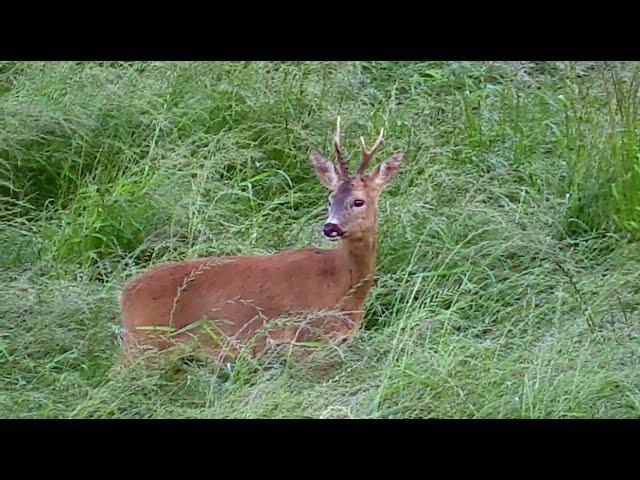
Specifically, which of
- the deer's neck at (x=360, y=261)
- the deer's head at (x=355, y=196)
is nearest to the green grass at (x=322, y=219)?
the deer's neck at (x=360, y=261)

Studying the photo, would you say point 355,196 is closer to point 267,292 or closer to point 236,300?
point 267,292

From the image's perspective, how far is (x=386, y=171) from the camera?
5824 millimetres

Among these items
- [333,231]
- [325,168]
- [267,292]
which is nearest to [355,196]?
[333,231]

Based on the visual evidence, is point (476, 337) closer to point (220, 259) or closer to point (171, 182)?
point (220, 259)


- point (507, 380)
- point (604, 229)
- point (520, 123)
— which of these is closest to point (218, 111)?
point (520, 123)

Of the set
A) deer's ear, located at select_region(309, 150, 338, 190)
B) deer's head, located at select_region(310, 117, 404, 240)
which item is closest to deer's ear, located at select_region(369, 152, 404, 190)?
deer's head, located at select_region(310, 117, 404, 240)

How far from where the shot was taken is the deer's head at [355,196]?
5.57 m

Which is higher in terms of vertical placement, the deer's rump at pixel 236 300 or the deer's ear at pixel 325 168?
the deer's ear at pixel 325 168

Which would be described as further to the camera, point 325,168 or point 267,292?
point 325,168

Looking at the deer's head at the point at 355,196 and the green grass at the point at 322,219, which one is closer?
the green grass at the point at 322,219

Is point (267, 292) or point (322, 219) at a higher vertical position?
point (322, 219)

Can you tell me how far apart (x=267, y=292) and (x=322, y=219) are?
1064 mm

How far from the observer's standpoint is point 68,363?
206 inches

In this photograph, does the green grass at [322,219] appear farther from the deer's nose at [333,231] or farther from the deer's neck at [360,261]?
the deer's nose at [333,231]
